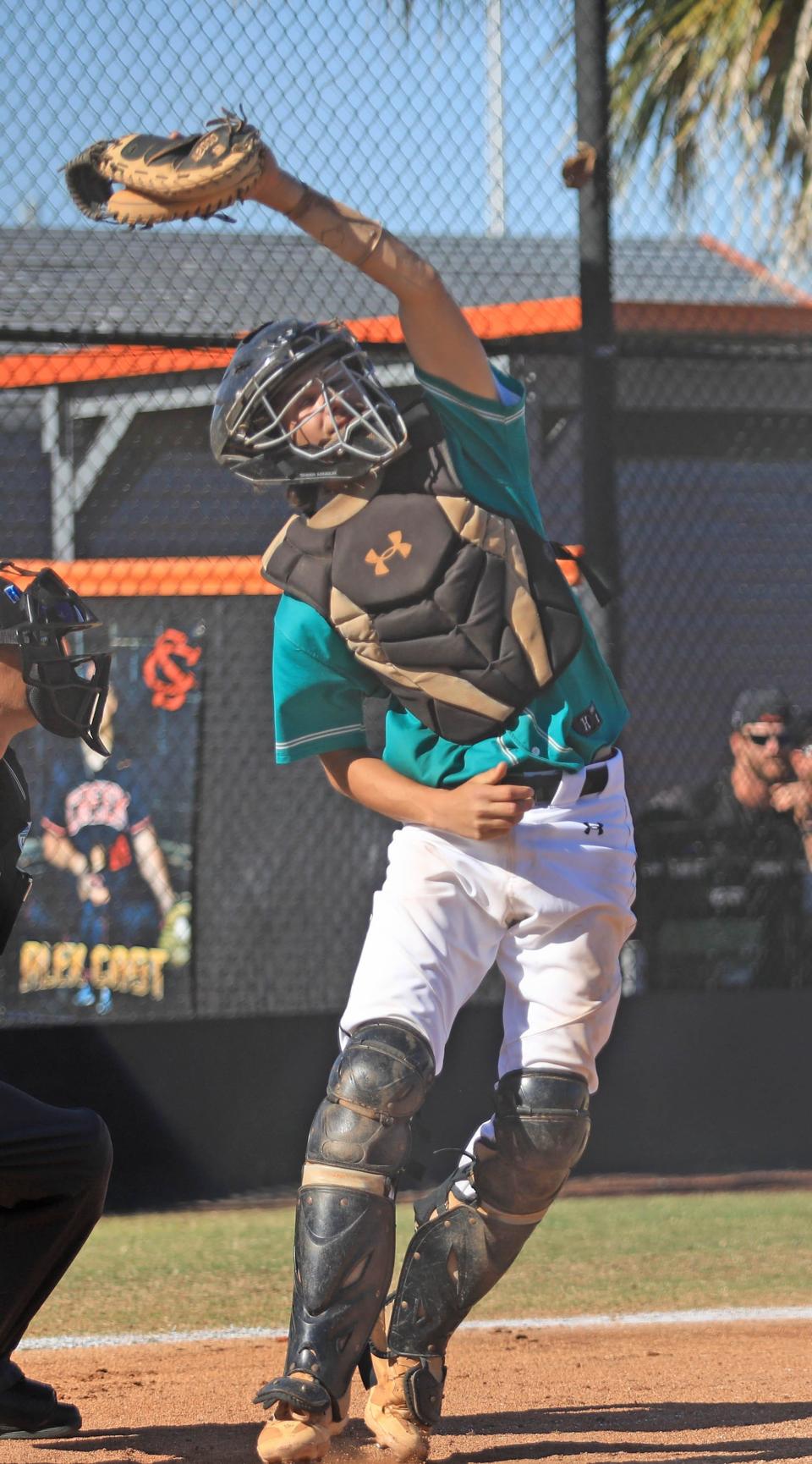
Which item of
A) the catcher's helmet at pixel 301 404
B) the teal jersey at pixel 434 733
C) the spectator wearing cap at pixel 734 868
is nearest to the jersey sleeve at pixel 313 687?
the teal jersey at pixel 434 733

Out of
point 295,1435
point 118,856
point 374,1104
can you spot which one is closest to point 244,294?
point 118,856

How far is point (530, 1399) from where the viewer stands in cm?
338

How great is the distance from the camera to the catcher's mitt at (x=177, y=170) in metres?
2.54

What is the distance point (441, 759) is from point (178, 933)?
7.45 ft

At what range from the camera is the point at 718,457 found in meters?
5.52

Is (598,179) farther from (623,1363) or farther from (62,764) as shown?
(623,1363)

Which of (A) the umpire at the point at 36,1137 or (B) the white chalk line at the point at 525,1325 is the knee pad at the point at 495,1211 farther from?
(B) the white chalk line at the point at 525,1325

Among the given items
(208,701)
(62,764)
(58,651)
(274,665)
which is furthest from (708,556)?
(58,651)

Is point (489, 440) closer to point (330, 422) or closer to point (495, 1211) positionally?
point (330, 422)

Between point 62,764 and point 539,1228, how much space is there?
2.01 m

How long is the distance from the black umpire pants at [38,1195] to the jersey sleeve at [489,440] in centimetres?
135

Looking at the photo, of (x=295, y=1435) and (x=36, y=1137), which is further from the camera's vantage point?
(x=36, y=1137)

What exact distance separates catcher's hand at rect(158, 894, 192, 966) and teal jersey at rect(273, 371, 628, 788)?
2038 mm

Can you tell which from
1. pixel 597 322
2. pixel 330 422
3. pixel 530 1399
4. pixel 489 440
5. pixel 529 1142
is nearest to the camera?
pixel 330 422
